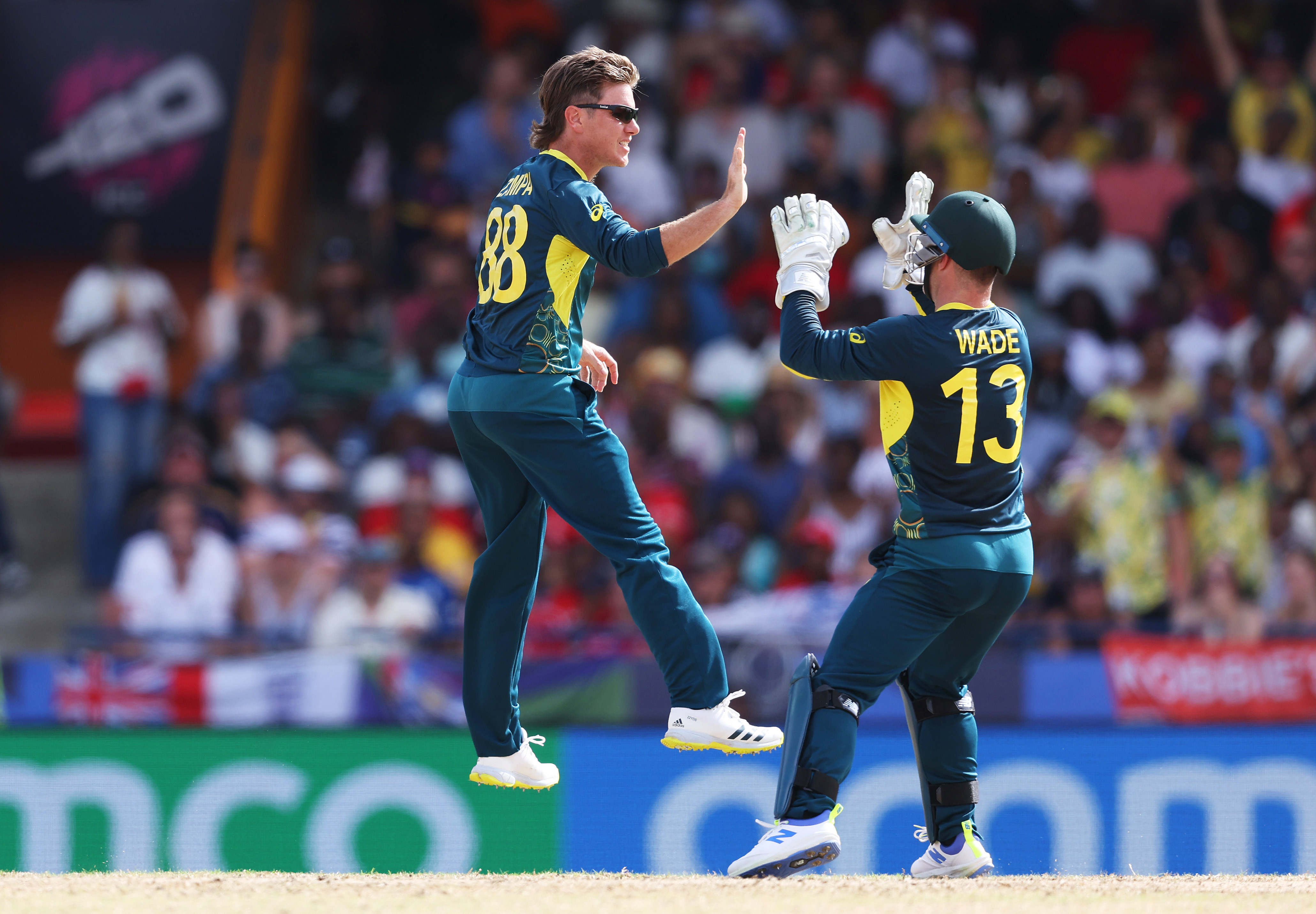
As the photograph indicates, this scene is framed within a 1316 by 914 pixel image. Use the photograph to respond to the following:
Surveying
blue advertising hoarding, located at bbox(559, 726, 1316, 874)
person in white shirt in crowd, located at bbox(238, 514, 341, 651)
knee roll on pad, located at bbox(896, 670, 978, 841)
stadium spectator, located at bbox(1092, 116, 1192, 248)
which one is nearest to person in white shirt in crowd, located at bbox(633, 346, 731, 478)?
person in white shirt in crowd, located at bbox(238, 514, 341, 651)

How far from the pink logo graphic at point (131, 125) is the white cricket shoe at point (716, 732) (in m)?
10.2

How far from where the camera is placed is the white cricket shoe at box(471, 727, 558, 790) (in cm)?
576

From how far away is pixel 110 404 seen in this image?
11.6 meters

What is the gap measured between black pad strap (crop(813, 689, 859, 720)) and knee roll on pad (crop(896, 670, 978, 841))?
13.5 inches

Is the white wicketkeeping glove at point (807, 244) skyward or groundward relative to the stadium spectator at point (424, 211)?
groundward

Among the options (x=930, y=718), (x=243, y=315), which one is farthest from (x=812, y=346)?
(x=243, y=315)

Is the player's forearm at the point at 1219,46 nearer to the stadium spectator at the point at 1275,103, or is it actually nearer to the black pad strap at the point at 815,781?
the stadium spectator at the point at 1275,103

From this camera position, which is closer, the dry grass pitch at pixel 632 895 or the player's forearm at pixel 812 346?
the dry grass pitch at pixel 632 895

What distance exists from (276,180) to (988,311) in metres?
9.55

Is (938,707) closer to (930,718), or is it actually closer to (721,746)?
(930,718)

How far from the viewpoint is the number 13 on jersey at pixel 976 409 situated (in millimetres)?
5367

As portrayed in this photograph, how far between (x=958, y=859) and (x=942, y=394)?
164 centimetres

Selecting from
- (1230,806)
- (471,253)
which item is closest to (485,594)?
(1230,806)

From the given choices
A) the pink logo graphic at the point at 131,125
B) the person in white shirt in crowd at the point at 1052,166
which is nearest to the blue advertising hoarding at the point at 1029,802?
the person in white shirt in crowd at the point at 1052,166
